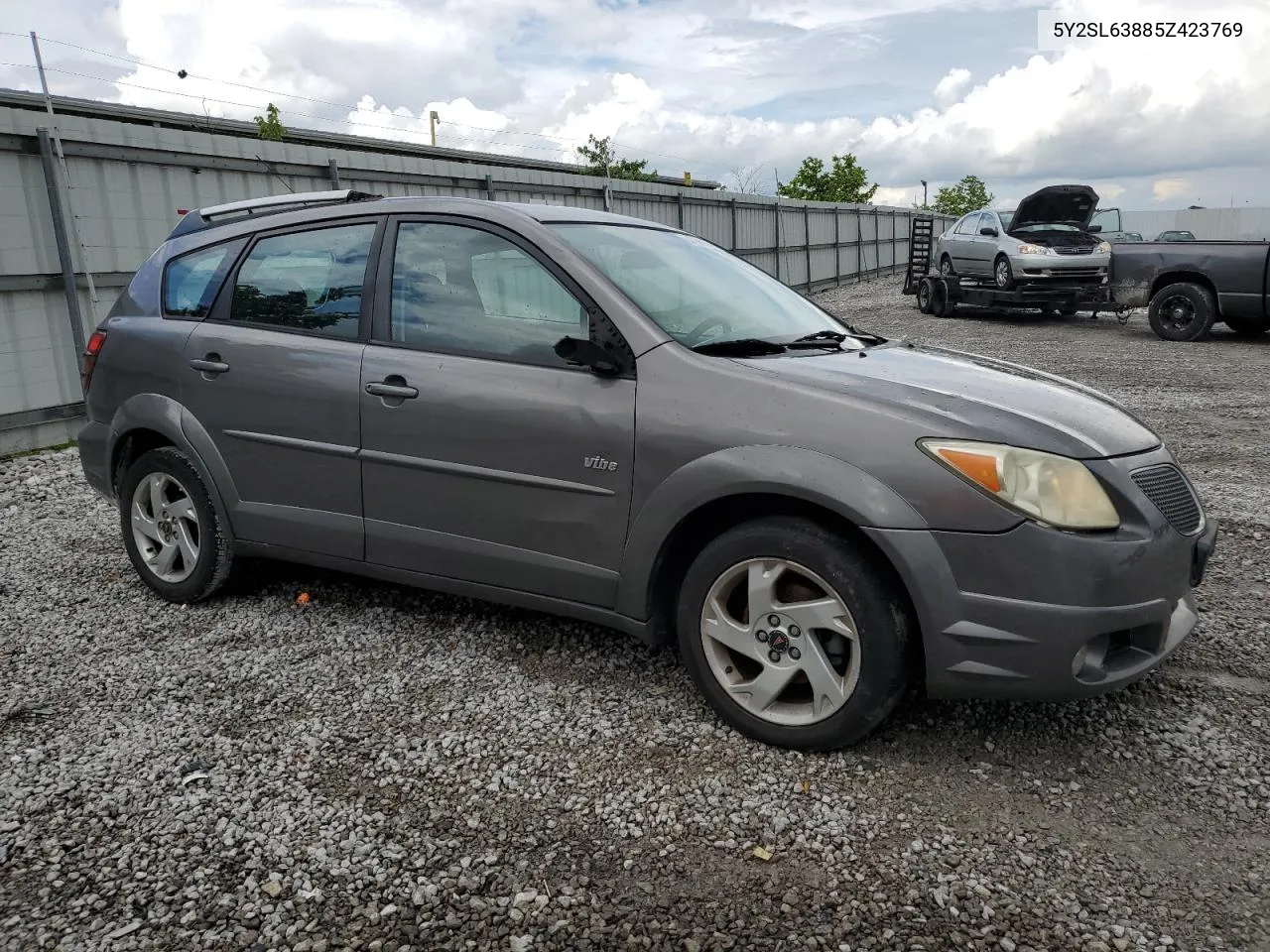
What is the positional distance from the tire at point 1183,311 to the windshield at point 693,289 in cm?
1207

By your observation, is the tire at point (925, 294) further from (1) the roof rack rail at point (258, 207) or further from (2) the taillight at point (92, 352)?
(2) the taillight at point (92, 352)

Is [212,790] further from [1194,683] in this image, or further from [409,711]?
[1194,683]

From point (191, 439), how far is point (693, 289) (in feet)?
7.27

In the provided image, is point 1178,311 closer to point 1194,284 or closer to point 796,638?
A: point 1194,284

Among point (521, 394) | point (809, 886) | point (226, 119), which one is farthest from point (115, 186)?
point (226, 119)

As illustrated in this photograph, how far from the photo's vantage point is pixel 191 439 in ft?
13.8

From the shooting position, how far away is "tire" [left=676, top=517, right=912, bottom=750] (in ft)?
9.36

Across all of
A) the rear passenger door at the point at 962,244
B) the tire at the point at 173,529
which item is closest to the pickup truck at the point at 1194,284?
the rear passenger door at the point at 962,244

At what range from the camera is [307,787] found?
9.67 ft

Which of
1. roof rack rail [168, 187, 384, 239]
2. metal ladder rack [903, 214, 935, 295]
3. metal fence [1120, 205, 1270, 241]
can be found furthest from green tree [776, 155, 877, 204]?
roof rack rail [168, 187, 384, 239]

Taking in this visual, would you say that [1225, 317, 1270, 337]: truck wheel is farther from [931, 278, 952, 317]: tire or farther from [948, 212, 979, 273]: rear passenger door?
[931, 278, 952, 317]: tire

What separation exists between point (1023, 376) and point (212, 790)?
2999 millimetres

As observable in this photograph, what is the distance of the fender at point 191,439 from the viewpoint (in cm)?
416

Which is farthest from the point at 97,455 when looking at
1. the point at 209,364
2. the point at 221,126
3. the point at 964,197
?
the point at 964,197
